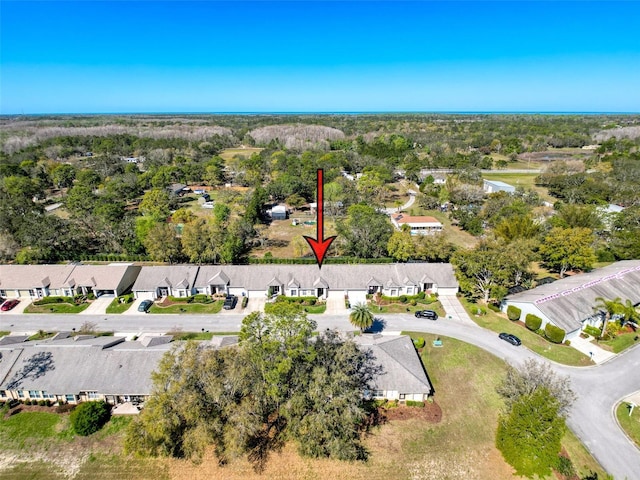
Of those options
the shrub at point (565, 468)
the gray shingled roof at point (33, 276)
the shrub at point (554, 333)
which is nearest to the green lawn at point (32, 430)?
the gray shingled roof at point (33, 276)

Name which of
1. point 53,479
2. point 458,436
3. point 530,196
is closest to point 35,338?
point 53,479

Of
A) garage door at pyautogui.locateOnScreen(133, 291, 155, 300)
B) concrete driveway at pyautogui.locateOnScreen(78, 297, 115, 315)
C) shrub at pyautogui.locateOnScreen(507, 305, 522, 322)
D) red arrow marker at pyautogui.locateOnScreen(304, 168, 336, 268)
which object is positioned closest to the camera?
red arrow marker at pyautogui.locateOnScreen(304, 168, 336, 268)

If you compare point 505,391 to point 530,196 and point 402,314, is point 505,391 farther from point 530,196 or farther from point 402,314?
point 530,196

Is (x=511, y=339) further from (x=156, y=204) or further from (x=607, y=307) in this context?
(x=156, y=204)

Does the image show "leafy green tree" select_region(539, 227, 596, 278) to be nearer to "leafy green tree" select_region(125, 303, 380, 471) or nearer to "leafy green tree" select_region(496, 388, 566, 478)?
"leafy green tree" select_region(496, 388, 566, 478)

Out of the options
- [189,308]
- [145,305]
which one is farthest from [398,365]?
[145,305]

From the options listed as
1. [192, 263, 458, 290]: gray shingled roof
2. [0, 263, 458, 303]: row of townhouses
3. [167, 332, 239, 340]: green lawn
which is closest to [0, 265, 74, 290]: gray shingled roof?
[0, 263, 458, 303]: row of townhouses

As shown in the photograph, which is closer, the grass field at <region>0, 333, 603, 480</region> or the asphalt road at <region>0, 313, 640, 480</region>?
the grass field at <region>0, 333, 603, 480</region>
